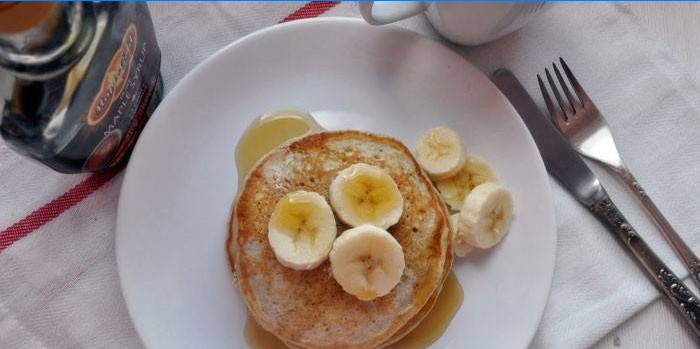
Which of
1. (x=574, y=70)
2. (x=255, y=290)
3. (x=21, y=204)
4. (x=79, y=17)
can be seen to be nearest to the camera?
(x=79, y=17)

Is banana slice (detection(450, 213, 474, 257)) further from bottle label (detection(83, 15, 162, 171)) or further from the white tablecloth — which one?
bottle label (detection(83, 15, 162, 171))

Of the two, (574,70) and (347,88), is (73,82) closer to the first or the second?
(347,88)

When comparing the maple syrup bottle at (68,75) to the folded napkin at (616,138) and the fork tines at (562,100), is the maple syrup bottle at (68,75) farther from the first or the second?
the fork tines at (562,100)

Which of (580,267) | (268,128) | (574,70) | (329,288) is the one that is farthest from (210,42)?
(580,267)

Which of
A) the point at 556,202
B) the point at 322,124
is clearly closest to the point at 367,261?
the point at 322,124

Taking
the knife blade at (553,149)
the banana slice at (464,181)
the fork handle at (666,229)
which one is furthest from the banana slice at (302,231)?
the fork handle at (666,229)

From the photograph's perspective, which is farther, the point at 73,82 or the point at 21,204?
the point at 21,204

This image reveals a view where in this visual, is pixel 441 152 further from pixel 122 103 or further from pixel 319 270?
pixel 122 103

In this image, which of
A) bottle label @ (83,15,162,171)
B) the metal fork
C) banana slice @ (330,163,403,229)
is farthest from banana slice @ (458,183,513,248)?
bottle label @ (83,15,162,171)
